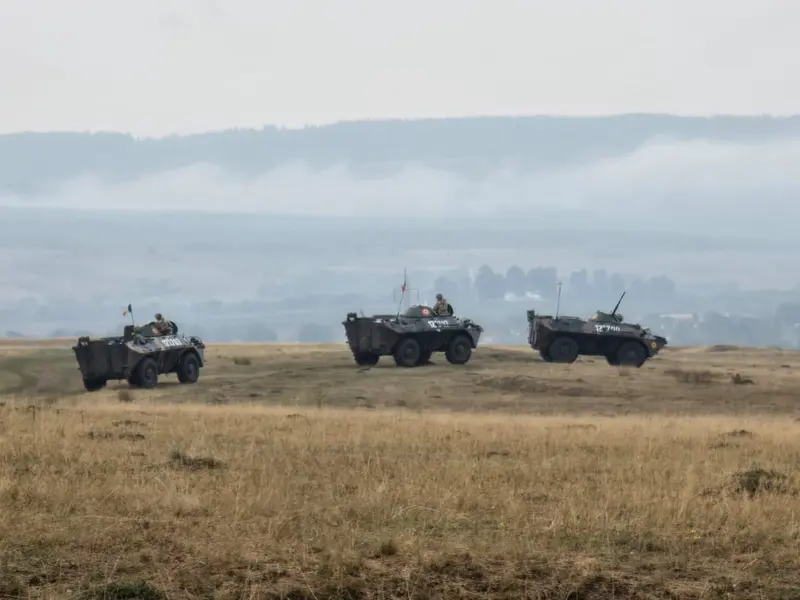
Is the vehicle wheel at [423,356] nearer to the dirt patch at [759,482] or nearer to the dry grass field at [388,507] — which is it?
the dry grass field at [388,507]

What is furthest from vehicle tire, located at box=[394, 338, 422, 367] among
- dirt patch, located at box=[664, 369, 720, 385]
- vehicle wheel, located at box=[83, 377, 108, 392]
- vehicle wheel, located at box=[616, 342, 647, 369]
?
vehicle wheel, located at box=[83, 377, 108, 392]

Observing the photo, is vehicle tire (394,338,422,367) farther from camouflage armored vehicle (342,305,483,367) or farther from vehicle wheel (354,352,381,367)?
vehicle wheel (354,352,381,367)

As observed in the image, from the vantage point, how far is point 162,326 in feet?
123

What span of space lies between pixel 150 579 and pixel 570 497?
509 centimetres

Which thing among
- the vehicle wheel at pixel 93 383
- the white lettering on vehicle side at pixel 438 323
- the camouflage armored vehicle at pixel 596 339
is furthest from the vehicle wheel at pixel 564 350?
the vehicle wheel at pixel 93 383

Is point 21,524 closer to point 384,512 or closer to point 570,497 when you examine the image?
point 384,512

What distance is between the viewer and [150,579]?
8070 millimetres

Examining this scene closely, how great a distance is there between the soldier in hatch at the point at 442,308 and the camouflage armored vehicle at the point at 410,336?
280 mm

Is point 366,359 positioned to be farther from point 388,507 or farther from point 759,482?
point 388,507

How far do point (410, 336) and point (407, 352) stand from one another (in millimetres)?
→ 588

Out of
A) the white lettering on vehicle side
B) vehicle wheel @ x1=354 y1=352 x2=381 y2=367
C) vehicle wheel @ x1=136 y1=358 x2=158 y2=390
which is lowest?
vehicle wheel @ x1=136 y1=358 x2=158 y2=390

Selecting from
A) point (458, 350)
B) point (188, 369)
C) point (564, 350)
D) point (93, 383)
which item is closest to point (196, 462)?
point (93, 383)

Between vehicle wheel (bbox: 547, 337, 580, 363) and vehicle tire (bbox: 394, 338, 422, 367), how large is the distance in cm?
525

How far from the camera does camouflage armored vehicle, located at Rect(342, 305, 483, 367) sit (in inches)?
1570
